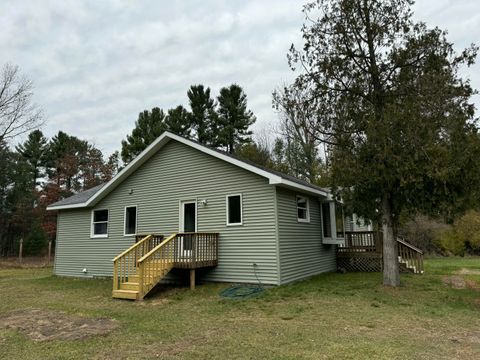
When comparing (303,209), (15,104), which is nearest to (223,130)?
(15,104)

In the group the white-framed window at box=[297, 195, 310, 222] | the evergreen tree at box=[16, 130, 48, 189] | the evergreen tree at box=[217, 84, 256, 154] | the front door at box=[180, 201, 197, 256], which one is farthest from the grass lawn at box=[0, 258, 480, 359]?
the evergreen tree at box=[16, 130, 48, 189]

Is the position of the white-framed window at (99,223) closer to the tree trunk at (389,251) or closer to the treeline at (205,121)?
the tree trunk at (389,251)

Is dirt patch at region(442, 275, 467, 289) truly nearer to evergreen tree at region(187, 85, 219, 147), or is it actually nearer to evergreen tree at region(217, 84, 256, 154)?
evergreen tree at region(217, 84, 256, 154)

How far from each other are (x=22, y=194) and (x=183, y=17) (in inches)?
1141

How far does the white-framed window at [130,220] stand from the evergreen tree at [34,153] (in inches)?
1073

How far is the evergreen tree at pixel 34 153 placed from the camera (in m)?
35.7

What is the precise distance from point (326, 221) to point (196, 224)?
203 inches

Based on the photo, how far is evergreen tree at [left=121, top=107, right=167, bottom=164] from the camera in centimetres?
3092

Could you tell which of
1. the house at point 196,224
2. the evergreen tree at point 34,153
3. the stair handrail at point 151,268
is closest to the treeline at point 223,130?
the evergreen tree at point 34,153

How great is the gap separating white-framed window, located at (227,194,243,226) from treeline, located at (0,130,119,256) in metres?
23.3

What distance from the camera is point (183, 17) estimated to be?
40.4 ft

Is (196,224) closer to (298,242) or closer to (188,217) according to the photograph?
(188,217)

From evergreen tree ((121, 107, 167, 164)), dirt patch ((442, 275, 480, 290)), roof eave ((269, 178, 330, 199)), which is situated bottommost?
dirt patch ((442, 275, 480, 290))

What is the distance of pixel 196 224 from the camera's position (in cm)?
1166
